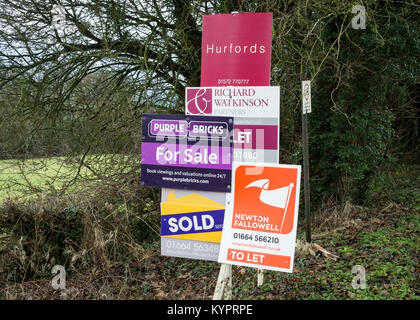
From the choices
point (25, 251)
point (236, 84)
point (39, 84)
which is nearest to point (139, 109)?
point (39, 84)

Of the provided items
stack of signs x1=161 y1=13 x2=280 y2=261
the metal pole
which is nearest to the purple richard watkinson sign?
stack of signs x1=161 y1=13 x2=280 y2=261

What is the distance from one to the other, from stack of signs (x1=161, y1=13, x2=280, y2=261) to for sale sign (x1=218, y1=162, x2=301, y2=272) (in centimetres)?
14

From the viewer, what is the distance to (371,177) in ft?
28.8

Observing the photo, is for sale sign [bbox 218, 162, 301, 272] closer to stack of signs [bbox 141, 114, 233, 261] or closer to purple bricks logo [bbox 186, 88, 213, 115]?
stack of signs [bbox 141, 114, 233, 261]

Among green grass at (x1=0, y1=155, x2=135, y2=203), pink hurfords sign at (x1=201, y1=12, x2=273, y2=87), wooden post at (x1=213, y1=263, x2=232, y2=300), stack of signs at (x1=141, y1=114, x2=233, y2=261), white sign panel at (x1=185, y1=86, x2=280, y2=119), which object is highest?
pink hurfords sign at (x1=201, y1=12, x2=273, y2=87)

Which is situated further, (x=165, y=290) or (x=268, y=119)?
(x=165, y=290)

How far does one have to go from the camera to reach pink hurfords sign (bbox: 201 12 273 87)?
3.82m

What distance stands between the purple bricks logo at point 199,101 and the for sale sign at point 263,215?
0.74m

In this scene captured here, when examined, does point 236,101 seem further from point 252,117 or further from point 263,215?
point 263,215

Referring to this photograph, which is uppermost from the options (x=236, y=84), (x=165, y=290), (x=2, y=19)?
(x=2, y=19)

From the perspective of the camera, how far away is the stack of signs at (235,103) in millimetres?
3709

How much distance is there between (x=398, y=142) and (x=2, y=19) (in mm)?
11035
